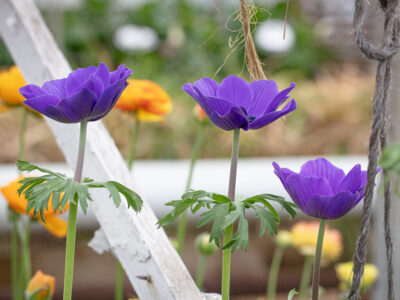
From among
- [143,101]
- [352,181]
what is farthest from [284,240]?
[352,181]

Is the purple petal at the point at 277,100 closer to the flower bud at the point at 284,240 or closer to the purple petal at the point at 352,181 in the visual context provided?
the purple petal at the point at 352,181

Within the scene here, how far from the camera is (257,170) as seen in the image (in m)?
1.58

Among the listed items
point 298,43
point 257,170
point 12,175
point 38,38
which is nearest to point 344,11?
point 298,43

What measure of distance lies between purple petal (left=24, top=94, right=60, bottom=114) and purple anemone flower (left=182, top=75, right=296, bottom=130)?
81mm

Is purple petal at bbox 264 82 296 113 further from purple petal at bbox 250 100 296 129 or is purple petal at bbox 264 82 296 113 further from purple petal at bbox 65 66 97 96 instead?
purple petal at bbox 65 66 97 96

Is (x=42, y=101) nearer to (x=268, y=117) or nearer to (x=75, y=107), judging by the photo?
(x=75, y=107)

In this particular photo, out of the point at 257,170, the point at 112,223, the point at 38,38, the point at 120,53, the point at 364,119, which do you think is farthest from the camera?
the point at 120,53

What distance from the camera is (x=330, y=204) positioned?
0.35 m

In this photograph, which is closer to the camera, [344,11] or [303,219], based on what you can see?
[303,219]

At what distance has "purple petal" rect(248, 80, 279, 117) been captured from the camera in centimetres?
37

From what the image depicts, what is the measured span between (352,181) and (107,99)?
16 centimetres

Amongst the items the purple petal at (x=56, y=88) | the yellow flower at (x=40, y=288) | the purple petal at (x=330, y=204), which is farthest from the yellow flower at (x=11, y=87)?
the purple petal at (x=330, y=204)

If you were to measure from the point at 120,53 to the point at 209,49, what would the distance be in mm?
546

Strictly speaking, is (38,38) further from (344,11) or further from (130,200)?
(344,11)
